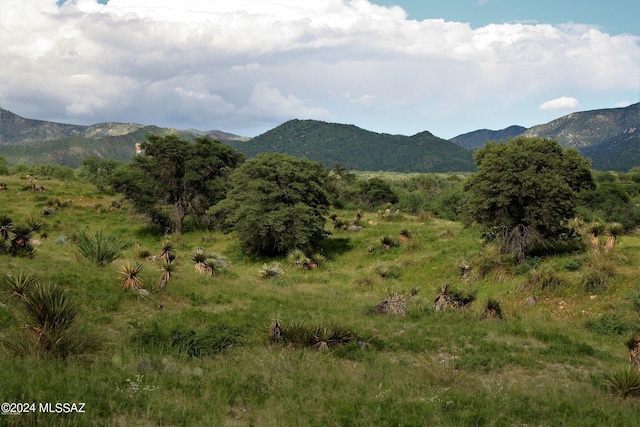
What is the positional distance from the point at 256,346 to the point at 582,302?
14006 millimetres

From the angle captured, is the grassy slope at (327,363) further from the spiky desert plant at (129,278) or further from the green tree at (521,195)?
the green tree at (521,195)

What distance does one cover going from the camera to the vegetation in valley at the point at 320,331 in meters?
6.57

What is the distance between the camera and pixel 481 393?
7.51 meters

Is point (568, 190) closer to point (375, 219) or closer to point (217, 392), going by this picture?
point (217, 392)

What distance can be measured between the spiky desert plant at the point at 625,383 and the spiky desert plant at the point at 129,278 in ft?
45.8

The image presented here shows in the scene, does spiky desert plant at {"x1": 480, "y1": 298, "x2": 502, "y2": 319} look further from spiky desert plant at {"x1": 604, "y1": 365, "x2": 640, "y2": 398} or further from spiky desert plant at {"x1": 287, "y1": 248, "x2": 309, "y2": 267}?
spiky desert plant at {"x1": 287, "y1": 248, "x2": 309, "y2": 267}

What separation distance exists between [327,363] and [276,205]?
69.2 ft

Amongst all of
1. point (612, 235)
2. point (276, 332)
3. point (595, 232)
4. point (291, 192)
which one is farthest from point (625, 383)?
point (291, 192)

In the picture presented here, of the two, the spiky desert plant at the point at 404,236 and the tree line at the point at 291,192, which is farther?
the spiky desert plant at the point at 404,236

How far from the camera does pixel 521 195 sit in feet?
69.2

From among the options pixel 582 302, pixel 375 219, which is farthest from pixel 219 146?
pixel 582 302

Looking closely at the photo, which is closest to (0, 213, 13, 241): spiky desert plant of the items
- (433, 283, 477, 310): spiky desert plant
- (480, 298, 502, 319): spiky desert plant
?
(433, 283, 477, 310): spiky desert plant

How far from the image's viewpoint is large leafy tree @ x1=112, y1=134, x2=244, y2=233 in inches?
1399

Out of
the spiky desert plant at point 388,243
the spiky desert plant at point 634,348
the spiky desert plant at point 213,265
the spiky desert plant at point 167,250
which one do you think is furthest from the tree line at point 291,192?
the spiky desert plant at point 634,348
